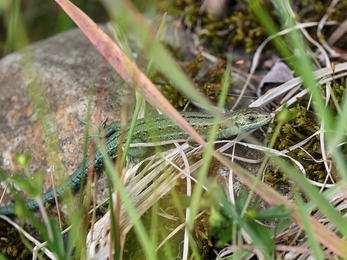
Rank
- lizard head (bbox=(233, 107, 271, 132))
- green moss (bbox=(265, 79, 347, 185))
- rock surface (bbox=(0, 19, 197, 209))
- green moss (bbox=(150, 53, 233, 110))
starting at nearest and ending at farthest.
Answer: green moss (bbox=(265, 79, 347, 185)) < lizard head (bbox=(233, 107, 271, 132)) < rock surface (bbox=(0, 19, 197, 209)) < green moss (bbox=(150, 53, 233, 110))

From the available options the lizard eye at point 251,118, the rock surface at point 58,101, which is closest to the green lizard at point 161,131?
the lizard eye at point 251,118

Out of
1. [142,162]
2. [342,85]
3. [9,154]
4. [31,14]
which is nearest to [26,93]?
[9,154]

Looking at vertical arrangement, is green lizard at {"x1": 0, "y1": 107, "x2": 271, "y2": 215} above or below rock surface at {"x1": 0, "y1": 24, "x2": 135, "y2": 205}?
below

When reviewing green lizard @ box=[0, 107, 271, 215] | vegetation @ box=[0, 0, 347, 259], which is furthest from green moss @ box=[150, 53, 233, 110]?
green lizard @ box=[0, 107, 271, 215]

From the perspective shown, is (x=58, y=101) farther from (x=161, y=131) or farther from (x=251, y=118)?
(x=251, y=118)

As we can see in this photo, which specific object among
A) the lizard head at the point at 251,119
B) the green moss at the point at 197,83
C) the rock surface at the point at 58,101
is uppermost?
the rock surface at the point at 58,101

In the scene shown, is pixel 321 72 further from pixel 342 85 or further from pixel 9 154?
pixel 9 154

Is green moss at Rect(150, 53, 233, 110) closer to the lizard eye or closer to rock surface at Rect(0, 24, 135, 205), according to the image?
rock surface at Rect(0, 24, 135, 205)

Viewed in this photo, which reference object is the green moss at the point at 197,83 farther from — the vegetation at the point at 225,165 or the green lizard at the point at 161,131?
the green lizard at the point at 161,131

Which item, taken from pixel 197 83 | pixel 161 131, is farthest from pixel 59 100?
pixel 197 83
